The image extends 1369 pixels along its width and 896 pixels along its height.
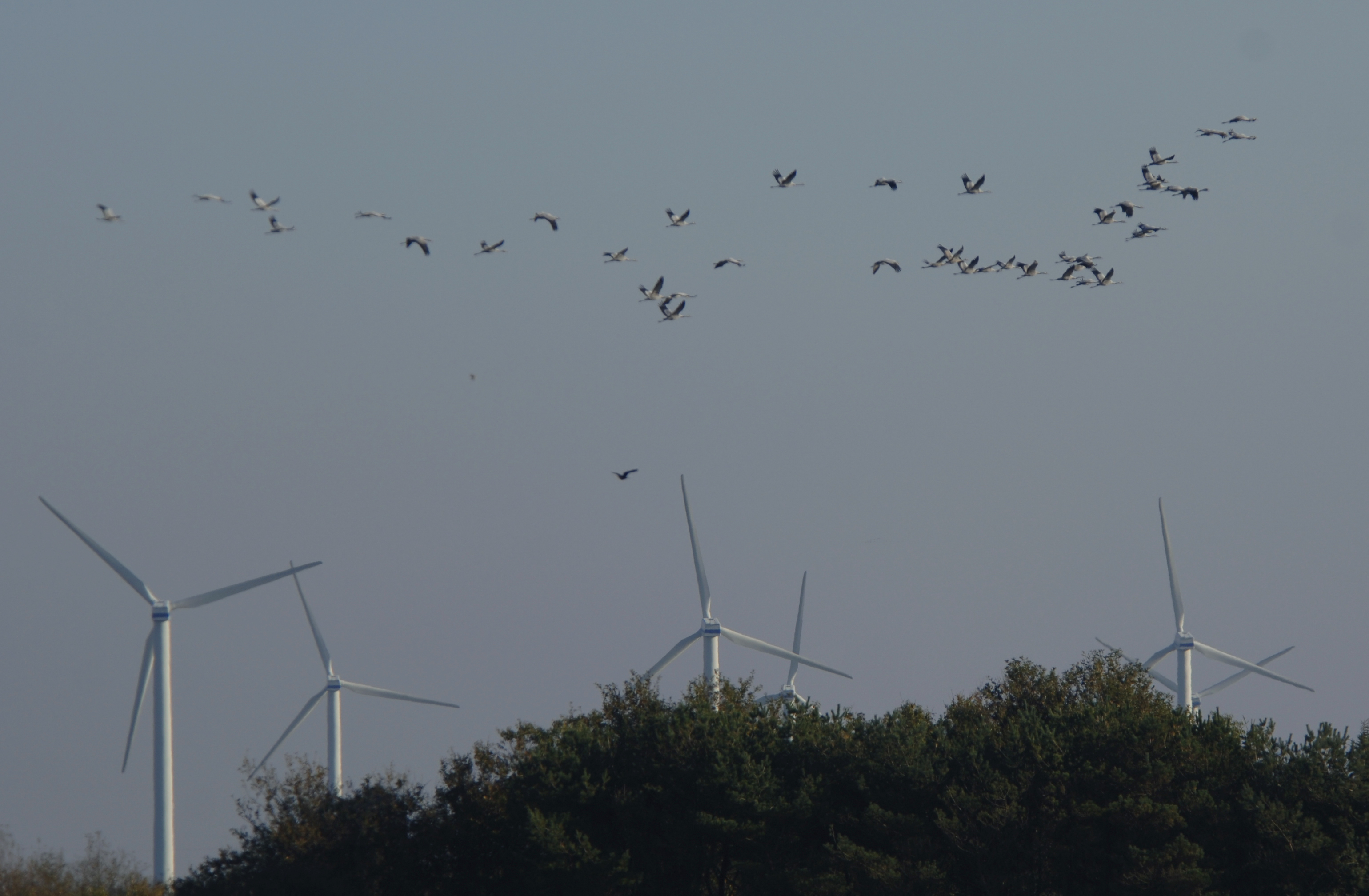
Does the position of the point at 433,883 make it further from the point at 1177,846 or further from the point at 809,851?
the point at 1177,846

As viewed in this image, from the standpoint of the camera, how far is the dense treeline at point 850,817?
53.5 metres

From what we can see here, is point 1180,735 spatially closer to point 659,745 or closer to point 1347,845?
point 1347,845

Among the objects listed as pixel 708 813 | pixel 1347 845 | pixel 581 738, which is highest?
pixel 581 738

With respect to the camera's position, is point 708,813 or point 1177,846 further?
point 708,813

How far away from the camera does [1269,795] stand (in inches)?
2160

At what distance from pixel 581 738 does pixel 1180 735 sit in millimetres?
20413

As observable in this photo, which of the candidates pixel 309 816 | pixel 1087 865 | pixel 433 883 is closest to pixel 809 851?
pixel 1087 865

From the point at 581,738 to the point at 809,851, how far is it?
9157 millimetres

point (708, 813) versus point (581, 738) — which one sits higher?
point (581, 738)

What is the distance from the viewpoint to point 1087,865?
177ft

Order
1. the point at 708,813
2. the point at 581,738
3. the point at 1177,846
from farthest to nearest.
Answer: the point at 581,738, the point at 708,813, the point at 1177,846

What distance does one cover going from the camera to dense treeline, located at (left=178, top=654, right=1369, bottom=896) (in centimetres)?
5347

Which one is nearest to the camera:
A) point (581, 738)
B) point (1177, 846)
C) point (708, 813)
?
point (1177, 846)

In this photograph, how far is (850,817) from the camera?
55.6 metres
